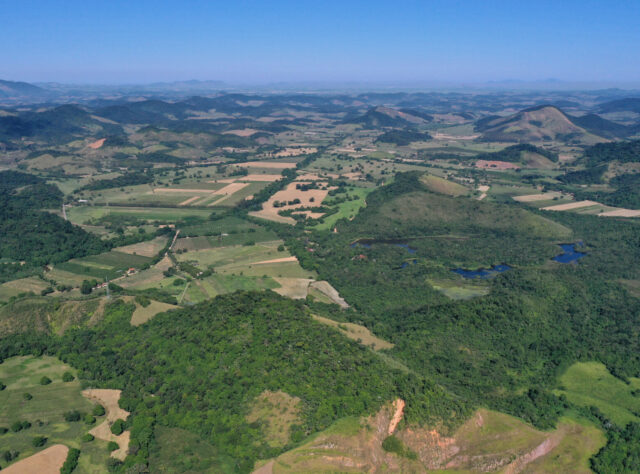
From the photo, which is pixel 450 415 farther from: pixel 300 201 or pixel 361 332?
pixel 300 201

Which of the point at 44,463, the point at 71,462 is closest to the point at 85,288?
the point at 44,463

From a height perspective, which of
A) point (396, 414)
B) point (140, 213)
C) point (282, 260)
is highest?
point (396, 414)

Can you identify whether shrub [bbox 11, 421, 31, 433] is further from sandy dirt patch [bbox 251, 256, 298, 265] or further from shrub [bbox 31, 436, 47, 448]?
sandy dirt patch [bbox 251, 256, 298, 265]

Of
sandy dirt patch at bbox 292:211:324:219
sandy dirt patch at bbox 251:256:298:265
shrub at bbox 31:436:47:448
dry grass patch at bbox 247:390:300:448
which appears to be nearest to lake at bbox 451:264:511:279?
sandy dirt patch at bbox 251:256:298:265

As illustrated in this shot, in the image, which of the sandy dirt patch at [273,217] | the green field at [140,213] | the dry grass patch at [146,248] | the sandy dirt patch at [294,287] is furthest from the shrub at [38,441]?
the sandy dirt patch at [273,217]

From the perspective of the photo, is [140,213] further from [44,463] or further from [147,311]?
[44,463]

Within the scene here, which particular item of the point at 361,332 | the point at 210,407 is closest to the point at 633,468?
the point at 361,332
